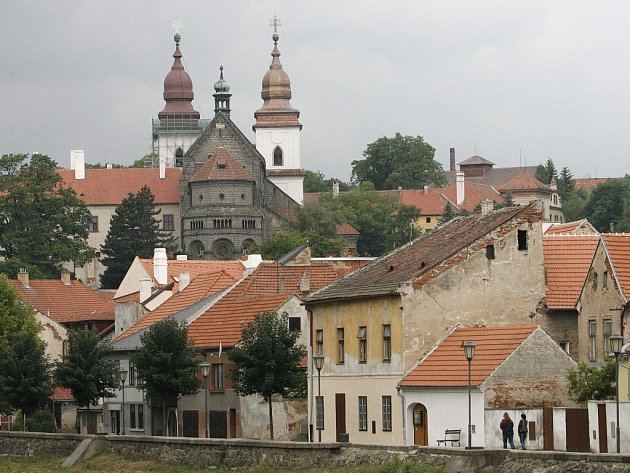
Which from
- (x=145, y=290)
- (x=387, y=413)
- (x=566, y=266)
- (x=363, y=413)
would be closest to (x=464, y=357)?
(x=387, y=413)

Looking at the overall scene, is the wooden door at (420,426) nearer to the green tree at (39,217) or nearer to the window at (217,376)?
the window at (217,376)

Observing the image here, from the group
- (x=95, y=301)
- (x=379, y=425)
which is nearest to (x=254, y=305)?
(x=379, y=425)

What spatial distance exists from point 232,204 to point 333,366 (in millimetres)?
133991

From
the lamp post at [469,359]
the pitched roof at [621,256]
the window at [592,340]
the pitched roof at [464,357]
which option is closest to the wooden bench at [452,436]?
the pitched roof at [464,357]

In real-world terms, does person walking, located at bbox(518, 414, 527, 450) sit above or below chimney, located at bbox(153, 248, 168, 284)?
below

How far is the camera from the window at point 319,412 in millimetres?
64750

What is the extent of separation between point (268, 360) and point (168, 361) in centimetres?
628

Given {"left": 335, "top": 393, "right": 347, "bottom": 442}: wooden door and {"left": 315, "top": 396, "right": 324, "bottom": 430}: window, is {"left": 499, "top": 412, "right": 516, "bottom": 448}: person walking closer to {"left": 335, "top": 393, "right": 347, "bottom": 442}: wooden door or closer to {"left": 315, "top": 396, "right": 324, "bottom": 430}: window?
{"left": 335, "top": 393, "right": 347, "bottom": 442}: wooden door

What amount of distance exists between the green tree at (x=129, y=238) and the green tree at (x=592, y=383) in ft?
434

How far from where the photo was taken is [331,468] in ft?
171

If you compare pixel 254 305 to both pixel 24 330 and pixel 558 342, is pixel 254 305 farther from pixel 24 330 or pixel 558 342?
pixel 24 330

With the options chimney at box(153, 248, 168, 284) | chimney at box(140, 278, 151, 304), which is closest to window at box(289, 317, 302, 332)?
chimney at box(140, 278, 151, 304)

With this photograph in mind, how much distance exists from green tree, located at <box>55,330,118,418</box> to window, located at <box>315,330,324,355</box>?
46.0 feet

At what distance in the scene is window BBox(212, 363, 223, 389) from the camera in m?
73.1
